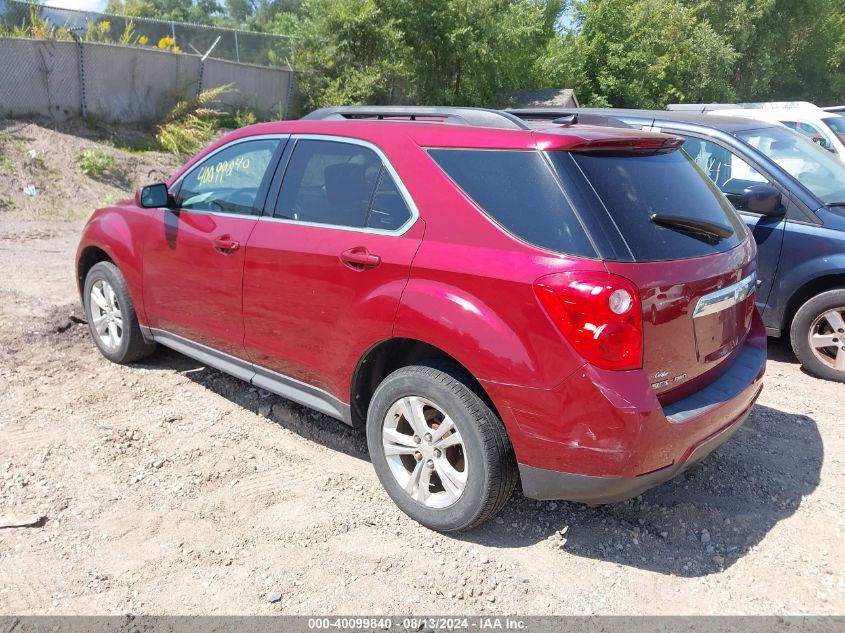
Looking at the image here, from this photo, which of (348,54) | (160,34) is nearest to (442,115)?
(348,54)

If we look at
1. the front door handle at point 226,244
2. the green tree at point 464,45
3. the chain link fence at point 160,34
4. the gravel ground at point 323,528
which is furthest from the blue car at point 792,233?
the green tree at point 464,45

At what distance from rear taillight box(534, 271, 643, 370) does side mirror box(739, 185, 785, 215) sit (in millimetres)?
3077

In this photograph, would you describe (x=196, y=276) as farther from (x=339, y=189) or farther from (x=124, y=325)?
(x=339, y=189)

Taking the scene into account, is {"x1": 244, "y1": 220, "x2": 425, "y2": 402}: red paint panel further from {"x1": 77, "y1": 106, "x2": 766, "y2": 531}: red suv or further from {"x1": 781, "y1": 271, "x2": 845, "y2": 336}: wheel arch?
{"x1": 781, "y1": 271, "x2": 845, "y2": 336}: wheel arch

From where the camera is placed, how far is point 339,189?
3.70m

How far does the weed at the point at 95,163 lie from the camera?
12180mm

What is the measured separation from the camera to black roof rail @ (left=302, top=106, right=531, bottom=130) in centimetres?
333

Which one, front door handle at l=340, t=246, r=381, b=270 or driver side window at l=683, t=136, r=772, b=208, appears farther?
driver side window at l=683, t=136, r=772, b=208

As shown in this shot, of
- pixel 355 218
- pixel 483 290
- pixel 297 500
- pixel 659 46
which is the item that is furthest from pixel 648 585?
pixel 659 46

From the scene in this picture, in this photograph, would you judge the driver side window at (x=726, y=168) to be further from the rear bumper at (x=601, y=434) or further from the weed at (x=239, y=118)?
the weed at (x=239, y=118)

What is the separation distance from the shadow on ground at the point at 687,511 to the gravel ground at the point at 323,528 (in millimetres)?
11

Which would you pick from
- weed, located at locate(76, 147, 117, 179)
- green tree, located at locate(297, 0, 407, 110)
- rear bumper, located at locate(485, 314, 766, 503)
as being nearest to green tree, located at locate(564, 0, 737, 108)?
green tree, located at locate(297, 0, 407, 110)

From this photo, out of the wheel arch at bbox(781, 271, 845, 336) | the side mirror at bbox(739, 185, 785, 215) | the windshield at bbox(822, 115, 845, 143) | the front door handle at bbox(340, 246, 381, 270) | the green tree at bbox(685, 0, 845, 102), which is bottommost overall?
the wheel arch at bbox(781, 271, 845, 336)

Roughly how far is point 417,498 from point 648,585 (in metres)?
1.07
